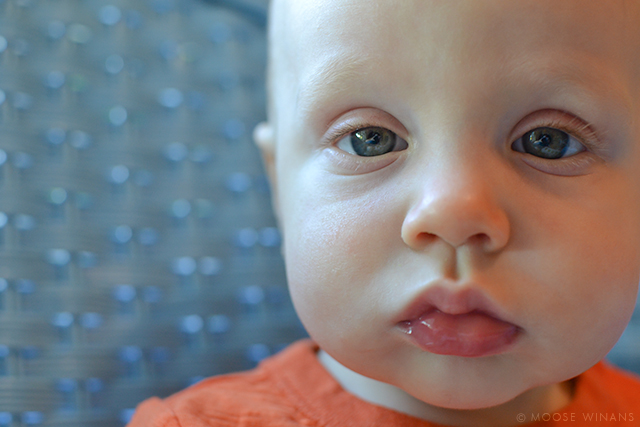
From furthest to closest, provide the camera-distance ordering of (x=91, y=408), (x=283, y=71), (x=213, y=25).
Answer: (x=213, y=25), (x=91, y=408), (x=283, y=71)

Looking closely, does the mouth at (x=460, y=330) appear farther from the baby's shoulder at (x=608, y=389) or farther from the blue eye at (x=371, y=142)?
the baby's shoulder at (x=608, y=389)

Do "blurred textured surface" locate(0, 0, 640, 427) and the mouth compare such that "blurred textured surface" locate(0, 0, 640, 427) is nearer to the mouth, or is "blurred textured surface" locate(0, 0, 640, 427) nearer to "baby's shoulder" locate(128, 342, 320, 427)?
"baby's shoulder" locate(128, 342, 320, 427)

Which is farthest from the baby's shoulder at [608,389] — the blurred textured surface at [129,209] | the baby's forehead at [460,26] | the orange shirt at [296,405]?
the baby's forehead at [460,26]

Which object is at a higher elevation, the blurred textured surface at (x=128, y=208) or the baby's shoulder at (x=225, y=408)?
the blurred textured surface at (x=128, y=208)

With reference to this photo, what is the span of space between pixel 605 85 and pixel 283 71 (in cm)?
41

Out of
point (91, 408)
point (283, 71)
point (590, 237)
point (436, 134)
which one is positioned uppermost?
point (283, 71)

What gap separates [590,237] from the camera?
0.64 metres

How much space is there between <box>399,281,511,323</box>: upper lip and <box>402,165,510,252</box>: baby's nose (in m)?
0.04

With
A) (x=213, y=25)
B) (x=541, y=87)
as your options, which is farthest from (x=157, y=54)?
(x=541, y=87)

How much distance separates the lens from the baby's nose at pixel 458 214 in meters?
0.59

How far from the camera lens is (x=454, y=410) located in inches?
31.1

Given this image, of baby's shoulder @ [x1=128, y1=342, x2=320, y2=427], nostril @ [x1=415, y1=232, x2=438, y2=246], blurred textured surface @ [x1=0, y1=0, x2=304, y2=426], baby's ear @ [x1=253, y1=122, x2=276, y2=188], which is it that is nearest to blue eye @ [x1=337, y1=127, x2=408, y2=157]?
nostril @ [x1=415, y1=232, x2=438, y2=246]

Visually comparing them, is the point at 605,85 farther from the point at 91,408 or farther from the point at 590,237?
the point at 91,408

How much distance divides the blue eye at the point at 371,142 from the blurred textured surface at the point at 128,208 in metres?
0.48
